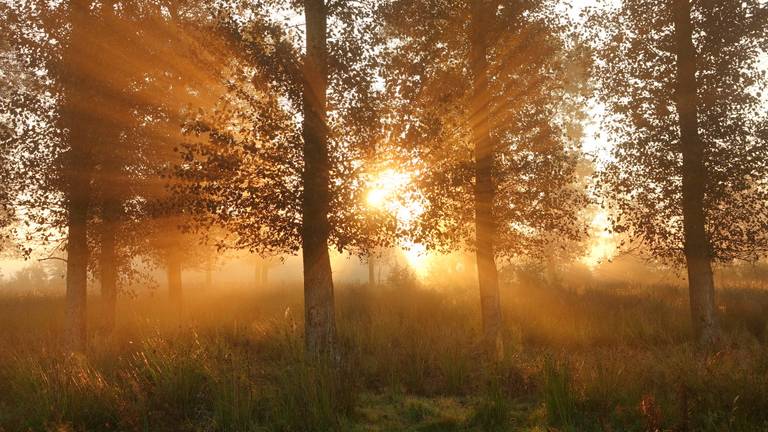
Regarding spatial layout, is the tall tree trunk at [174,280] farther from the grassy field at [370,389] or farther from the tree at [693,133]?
the tree at [693,133]

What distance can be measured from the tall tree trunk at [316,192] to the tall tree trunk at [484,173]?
3.59m

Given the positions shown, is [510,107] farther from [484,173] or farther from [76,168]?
[76,168]

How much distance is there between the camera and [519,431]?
589cm

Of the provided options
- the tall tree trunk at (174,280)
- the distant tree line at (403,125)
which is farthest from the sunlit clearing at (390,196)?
the tall tree trunk at (174,280)

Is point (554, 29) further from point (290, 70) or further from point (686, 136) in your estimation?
point (290, 70)

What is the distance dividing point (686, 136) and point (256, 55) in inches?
376

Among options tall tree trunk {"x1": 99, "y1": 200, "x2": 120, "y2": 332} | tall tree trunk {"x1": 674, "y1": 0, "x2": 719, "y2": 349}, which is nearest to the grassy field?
tall tree trunk {"x1": 674, "y1": 0, "x2": 719, "y2": 349}

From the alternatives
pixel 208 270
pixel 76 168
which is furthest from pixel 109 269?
pixel 208 270

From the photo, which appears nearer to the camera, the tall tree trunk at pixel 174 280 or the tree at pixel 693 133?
the tree at pixel 693 133

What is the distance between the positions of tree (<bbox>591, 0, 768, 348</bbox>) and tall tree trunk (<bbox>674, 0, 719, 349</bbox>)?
0.02 m

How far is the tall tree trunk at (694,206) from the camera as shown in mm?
11227

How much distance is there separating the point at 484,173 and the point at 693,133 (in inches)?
195

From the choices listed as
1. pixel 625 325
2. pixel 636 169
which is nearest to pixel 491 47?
pixel 636 169

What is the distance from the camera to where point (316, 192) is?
28.1 feet
